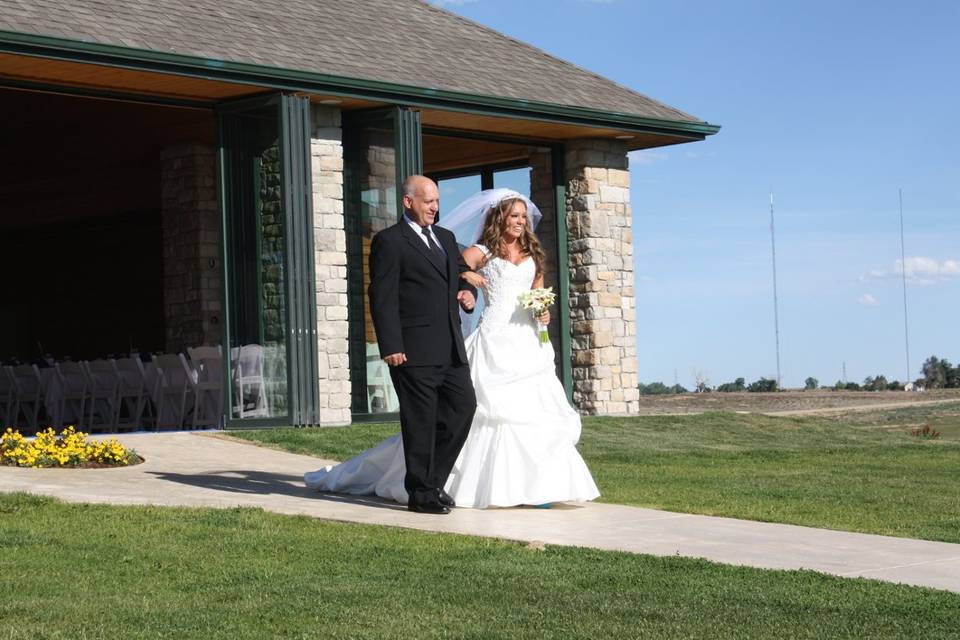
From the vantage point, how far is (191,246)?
2159cm

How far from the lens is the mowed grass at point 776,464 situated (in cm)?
929

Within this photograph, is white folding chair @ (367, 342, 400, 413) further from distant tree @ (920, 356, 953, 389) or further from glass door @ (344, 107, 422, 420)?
distant tree @ (920, 356, 953, 389)

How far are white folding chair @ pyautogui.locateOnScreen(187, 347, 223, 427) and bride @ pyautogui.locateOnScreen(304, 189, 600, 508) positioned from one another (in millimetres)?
8378

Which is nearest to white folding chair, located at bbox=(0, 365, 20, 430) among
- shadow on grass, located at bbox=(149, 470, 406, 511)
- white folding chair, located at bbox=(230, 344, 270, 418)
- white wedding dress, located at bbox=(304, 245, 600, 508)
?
white folding chair, located at bbox=(230, 344, 270, 418)

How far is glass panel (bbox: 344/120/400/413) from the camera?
55.0 ft

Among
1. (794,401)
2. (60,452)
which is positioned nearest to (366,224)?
(60,452)

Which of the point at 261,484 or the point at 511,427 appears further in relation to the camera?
the point at 261,484

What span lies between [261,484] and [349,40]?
864 cm

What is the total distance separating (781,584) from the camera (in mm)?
6195

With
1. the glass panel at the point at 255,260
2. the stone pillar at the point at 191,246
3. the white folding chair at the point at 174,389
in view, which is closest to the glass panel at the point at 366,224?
the glass panel at the point at 255,260

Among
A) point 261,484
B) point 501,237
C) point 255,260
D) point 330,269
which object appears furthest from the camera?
point 330,269

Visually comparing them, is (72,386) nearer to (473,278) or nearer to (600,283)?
(600,283)

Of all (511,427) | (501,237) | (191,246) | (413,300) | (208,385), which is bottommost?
(511,427)

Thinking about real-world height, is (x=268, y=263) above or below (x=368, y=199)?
below
